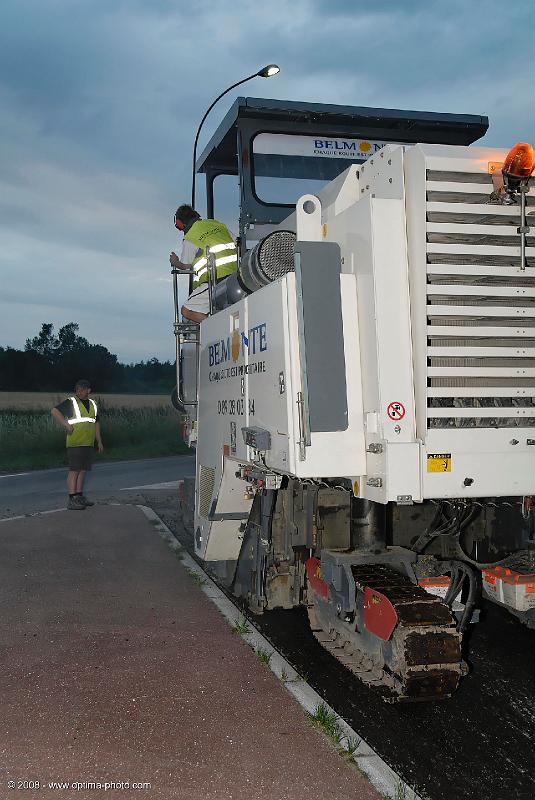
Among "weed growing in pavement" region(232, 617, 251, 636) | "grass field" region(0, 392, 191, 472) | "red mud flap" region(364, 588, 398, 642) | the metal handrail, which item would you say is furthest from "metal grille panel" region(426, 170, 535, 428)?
"grass field" region(0, 392, 191, 472)

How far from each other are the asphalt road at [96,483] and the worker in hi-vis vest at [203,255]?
19.0 ft

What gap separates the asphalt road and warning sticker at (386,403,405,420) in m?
8.62

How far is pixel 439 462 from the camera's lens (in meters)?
4.29

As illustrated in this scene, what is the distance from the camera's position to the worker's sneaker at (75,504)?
1171 cm

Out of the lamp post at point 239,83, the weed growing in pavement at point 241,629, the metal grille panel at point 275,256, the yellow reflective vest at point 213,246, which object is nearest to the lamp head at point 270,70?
the lamp post at point 239,83

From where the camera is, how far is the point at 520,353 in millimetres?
4395

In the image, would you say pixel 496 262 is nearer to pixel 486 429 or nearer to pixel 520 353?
pixel 520 353

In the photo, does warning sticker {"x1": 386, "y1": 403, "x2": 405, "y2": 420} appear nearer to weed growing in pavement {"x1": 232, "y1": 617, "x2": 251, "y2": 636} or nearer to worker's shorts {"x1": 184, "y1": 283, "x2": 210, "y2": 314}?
weed growing in pavement {"x1": 232, "y1": 617, "x2": 251, "y2": 636}

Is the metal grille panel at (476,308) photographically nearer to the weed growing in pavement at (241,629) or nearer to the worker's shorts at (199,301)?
the weed growing in pavement at (241,629)

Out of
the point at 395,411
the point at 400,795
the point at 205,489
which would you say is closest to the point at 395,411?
the point at 395,411

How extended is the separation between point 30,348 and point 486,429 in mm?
79968

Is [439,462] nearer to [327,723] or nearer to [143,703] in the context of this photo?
[327,723]

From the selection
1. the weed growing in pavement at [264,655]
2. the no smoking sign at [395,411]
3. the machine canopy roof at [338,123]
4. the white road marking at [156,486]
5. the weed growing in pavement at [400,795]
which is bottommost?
the weed growing in pavement at [400,795]

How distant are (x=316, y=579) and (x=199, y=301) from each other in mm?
2999
